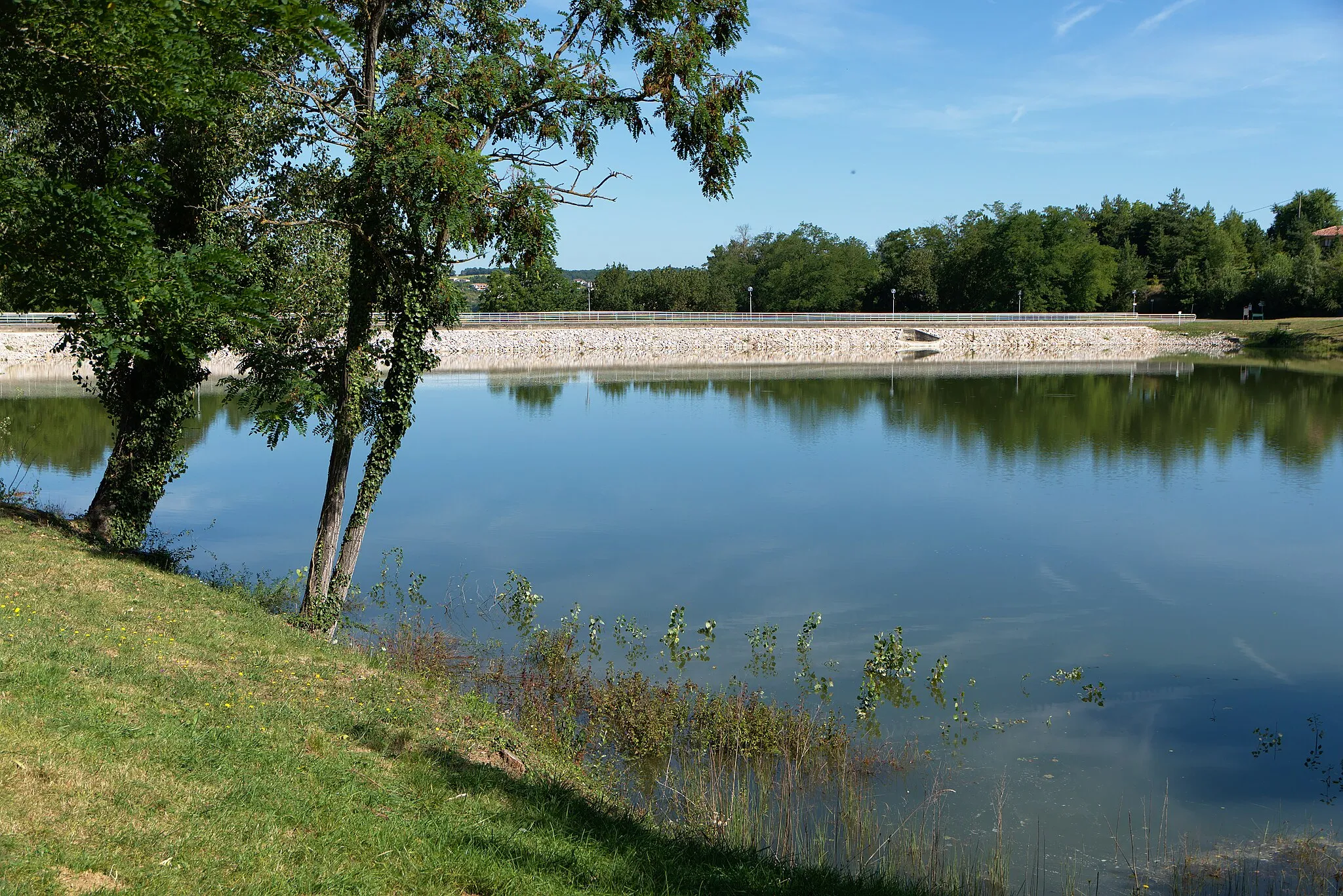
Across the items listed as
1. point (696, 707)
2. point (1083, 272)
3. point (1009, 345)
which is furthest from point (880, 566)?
point (1083, 272)

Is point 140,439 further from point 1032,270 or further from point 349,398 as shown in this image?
point 1032,270

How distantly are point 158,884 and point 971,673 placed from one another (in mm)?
11388

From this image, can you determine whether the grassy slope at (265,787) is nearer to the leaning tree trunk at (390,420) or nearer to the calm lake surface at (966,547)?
the leaning tree trunk at (390,420)

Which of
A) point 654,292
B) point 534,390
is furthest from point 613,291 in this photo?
point 534,390

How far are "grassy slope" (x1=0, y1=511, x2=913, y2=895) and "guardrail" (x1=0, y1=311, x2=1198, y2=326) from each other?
71.2 meters

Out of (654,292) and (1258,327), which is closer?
(1258,327)

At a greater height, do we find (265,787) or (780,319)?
(780,319)

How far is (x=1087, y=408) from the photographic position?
46.8 metres

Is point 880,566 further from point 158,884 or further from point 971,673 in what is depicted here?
point 158,884

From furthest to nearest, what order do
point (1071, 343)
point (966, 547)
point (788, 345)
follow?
1. point (1071, 343)
2. point (788, 345)
3. point (966, 547)

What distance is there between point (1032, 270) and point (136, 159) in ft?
359

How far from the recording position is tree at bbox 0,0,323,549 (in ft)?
36.7

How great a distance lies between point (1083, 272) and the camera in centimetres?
11300

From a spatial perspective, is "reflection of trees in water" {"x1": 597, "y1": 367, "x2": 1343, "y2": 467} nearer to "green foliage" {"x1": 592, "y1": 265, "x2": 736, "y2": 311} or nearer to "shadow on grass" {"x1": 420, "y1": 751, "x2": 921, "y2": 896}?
"shadow on grass" {"x1": 420, "y1": 751, "x2": 921, "y2": 896}
